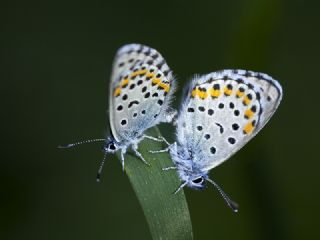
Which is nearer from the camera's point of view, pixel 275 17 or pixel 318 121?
pixel 275 17

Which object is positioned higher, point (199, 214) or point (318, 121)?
point (318, 121)

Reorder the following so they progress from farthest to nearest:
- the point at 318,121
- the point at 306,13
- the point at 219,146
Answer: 1. the point at 306,13
2. the point at 318,121
3. the point at 219,146

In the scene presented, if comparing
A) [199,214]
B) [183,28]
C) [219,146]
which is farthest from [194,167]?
[183,28]

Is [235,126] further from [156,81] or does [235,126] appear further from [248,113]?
[156,81]

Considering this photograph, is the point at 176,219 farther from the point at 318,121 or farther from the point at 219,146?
the point at 318,121

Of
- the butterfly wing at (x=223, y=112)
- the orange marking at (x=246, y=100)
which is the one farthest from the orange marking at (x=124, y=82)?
the orange marking at (x=246, y=100)

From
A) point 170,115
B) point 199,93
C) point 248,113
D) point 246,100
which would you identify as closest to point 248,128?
point 248,113

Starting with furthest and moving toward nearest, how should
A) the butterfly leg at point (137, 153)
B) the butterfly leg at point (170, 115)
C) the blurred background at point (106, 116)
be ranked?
the blurred background at point (106, 116), the butterfly leg at point (170, 115), the butterfly leg at point (137, 153)

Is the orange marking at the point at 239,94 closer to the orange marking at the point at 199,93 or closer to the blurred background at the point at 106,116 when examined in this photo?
the orange marking at the point at 199,93
